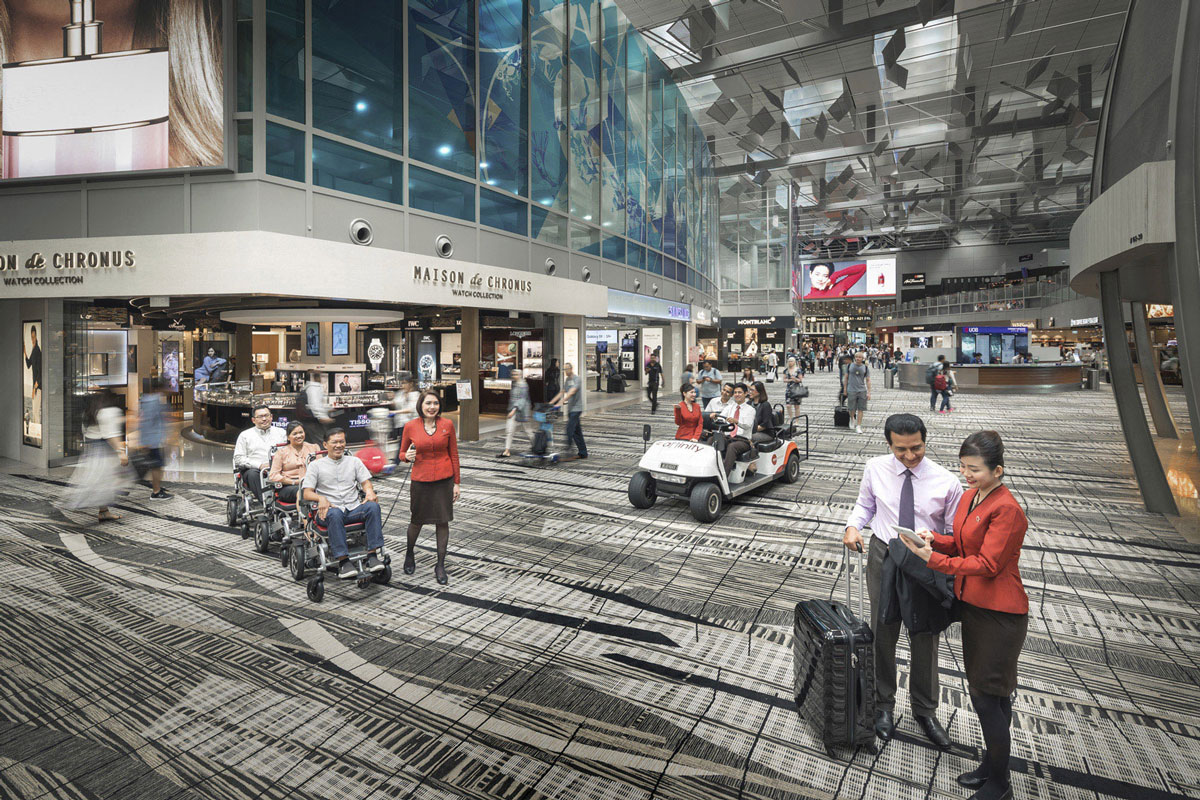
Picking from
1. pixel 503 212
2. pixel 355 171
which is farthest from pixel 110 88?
pixel 503 212

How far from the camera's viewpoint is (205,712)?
3.22 m

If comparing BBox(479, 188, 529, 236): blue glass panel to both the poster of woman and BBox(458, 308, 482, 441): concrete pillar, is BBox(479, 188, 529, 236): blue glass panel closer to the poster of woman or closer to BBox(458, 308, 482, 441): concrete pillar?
BBox(458, 308, 482, 441): concrete pillar

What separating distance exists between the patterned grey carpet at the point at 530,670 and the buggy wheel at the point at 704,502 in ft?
0.71

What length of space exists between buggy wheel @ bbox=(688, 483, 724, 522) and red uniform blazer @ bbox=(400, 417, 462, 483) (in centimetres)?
294

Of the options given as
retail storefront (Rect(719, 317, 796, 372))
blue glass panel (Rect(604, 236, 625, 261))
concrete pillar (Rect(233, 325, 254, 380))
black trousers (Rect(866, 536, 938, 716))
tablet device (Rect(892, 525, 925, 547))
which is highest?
blue glass panel (Rect(604, 236, 625, 261))

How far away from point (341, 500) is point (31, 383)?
9.19 m

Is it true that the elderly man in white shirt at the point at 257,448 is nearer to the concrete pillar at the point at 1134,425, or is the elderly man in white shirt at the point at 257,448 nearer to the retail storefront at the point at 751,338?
the concrete pillar at the point at 1134,425

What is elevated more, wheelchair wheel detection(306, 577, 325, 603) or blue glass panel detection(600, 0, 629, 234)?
blue glass panel detection(600, 0, 629, 234)

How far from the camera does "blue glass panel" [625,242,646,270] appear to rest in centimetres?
1903

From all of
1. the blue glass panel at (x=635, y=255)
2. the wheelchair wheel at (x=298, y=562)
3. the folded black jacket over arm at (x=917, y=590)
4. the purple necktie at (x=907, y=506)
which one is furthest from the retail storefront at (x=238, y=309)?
the folded black jacket over arm at (x=917, y=590)

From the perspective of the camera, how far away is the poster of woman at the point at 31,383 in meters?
9.96

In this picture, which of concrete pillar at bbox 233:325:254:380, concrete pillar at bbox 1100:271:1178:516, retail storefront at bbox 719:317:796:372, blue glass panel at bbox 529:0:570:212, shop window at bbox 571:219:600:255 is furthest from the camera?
retail storefront at bbox 719:317:796:372

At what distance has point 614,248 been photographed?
18.0 metres

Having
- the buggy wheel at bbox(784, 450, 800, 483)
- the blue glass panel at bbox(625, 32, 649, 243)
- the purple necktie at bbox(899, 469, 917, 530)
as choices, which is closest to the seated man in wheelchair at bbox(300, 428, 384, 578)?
the purple necktie at bbox(899, 469, 917, 530)
